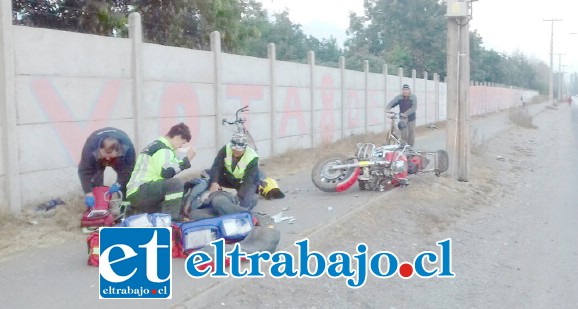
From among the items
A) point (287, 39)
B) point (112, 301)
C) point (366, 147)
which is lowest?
point (112, 301)

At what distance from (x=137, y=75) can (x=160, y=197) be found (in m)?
3.37

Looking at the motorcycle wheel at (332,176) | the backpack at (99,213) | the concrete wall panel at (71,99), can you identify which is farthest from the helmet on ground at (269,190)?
the backpack at (99,213)

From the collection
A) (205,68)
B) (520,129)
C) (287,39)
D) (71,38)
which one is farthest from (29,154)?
(287,39)

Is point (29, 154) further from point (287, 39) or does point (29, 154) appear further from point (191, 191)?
point (287, 39)

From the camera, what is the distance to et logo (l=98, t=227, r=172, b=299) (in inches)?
215

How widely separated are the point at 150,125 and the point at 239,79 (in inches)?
122

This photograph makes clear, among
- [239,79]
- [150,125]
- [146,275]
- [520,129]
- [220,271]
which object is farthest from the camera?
[520,129]

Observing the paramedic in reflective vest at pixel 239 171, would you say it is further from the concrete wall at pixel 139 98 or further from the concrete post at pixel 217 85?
the concrete post at pixel 217 85

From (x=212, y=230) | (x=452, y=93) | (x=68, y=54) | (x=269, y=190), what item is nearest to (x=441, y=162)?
(x=452, y=93)

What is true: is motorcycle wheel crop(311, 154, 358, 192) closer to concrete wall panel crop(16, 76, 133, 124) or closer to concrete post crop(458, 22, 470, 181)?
concrete wall panel crop(16, 76, 133, 124)

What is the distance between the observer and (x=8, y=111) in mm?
7746

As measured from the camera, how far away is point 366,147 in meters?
10.8

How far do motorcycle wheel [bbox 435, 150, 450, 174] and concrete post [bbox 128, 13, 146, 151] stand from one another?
515cm

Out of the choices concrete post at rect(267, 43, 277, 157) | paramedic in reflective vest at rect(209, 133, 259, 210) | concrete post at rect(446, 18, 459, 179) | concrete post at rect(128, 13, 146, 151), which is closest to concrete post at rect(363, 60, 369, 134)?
concrete post at rect(267, 43, 277, 157)
